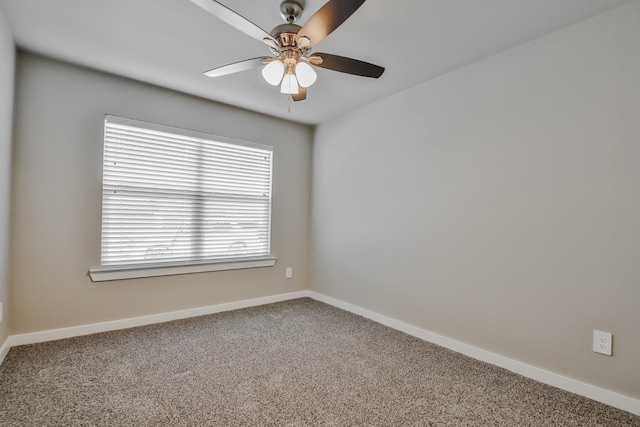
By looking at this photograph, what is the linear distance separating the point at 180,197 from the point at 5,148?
130 centimetres

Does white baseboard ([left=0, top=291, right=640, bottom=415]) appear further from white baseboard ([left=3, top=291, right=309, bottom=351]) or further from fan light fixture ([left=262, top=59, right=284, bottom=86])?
fan light fixture ([left=262, top=59, right=284, bottom=86])

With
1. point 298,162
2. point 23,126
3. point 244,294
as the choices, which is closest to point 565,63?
point 298,162

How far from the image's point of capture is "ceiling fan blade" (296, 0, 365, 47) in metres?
1.34

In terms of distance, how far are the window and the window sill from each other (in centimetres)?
5

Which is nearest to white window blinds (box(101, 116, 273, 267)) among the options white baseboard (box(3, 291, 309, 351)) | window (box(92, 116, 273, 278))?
window (box(92, 116, 273, 278))

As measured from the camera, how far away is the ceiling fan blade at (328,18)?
1.34 metres

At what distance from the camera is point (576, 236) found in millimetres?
1954

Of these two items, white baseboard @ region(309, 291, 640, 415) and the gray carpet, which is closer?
the gray carpet

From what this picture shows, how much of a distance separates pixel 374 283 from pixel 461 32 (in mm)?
2310

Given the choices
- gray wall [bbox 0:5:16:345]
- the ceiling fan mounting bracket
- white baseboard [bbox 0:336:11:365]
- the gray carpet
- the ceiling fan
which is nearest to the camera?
the ceiling fan

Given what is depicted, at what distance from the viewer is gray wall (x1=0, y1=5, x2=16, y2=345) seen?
204 centimetres

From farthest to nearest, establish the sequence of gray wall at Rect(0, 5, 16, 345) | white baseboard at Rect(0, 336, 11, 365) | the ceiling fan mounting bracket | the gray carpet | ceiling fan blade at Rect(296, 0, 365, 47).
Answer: white baseboard at Rect(0, 336, 11, 365)
gray wall at Rect(0, 5, 16, 345)
the ceiling fan mounting bracket
the gray carpet
ceiling fan blade at Rect(296, 0, 365, 47)

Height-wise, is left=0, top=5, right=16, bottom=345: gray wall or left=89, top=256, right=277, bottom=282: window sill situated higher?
left=0, top=5, right=16, bottom=345: gray wall

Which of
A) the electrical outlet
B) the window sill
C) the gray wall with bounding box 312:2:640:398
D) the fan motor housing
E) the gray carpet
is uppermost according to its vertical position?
the fan motor housing
